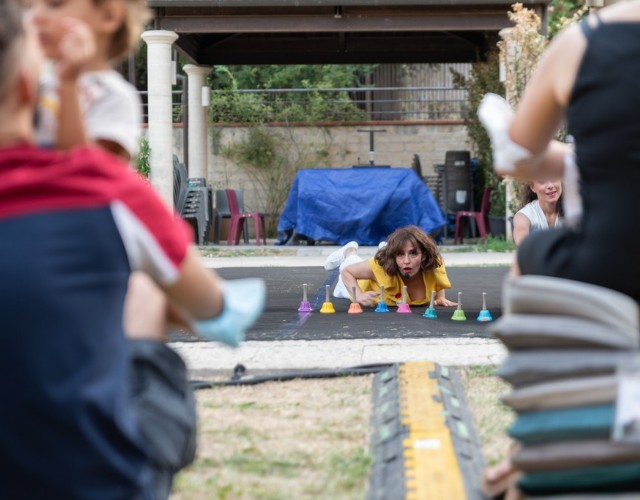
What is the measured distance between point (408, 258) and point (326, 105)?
15878 millimetres

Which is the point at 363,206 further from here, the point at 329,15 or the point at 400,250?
the point at 400,250

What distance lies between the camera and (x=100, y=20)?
2.51 m

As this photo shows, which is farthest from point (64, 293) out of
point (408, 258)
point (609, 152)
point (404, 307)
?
point (408, 258)

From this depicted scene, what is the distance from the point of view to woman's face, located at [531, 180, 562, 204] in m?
6.64

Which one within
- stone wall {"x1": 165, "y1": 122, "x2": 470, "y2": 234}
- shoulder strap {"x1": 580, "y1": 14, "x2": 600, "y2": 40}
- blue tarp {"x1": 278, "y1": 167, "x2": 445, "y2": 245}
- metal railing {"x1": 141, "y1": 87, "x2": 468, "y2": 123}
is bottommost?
blue tarp {"x1": 278, "y1": 167, "x2": 445, "y2": 245}

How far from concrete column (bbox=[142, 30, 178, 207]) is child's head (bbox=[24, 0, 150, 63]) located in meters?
14.7

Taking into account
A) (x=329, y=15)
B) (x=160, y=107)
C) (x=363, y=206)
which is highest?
(x=329, y=15)

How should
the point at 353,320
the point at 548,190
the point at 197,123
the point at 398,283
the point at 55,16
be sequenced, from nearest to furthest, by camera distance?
the point at 55,16
the point at 548,190
the point at 353,320
the point at 398,283
the point at 197,123

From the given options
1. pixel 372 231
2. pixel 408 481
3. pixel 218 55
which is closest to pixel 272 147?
pixel 218 55

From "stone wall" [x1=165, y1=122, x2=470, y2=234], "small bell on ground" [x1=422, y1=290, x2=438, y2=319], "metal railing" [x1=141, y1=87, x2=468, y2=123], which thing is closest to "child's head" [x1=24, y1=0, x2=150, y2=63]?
"small bell on ground" [x1=422, y1=290, x2=438, y2=319]

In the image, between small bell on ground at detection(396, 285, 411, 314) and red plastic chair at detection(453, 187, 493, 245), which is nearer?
small bell on ground at detection(396, 285, 411, 314)

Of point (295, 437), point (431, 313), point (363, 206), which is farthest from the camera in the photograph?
point (363, 206)

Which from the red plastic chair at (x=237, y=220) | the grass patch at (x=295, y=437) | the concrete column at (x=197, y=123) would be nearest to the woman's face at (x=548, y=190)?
the grass patch at (x=295, y=437)

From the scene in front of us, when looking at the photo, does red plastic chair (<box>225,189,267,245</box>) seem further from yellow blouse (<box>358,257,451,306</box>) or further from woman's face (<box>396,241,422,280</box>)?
woman's face (<box>396,241,422,280</box>)
